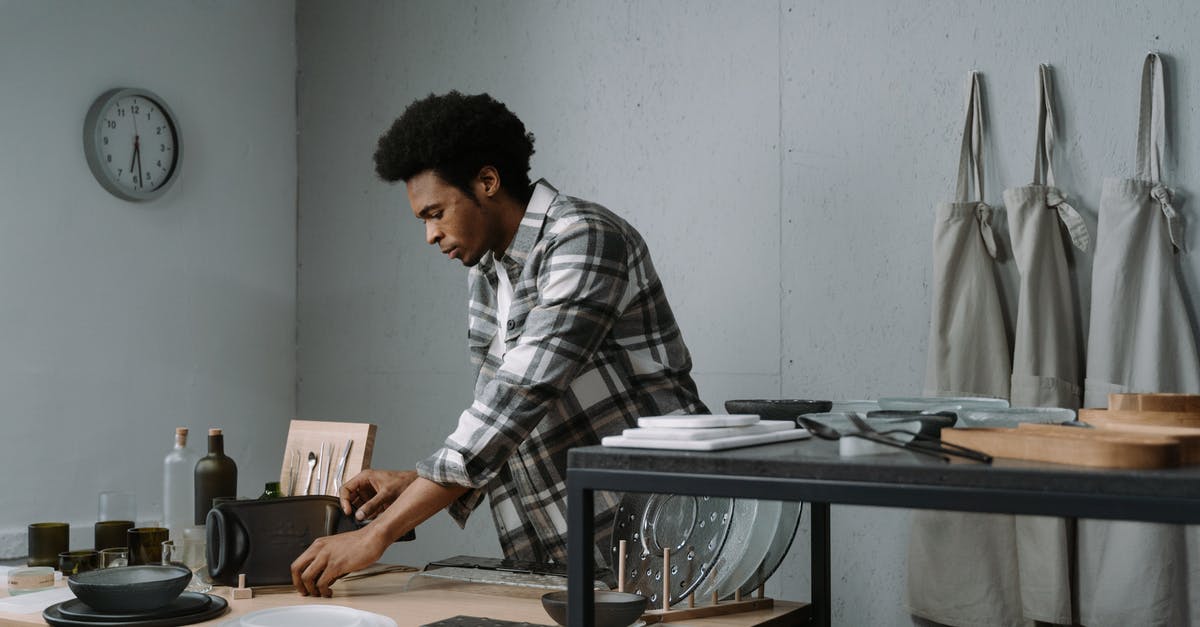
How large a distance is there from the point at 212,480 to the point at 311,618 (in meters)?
0.70

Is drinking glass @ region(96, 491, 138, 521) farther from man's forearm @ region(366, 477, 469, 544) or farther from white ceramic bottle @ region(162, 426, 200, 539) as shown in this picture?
man's forearm @ region(366, 477, 469, 544)

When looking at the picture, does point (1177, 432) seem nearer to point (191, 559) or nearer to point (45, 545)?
point (191, 559)

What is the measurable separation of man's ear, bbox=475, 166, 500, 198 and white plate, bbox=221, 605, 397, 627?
900 millimetres

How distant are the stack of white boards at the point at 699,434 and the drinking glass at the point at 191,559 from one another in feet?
3.58

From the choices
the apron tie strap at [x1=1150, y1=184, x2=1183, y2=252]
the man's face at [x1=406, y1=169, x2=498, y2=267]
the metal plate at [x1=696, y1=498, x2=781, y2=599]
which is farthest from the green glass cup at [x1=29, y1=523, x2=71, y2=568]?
the apron tie strap at [x1=1150, y1=184, x2=1183, y2=252]

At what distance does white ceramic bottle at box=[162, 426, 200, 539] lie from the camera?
89.3 inches

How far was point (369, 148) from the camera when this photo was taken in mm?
3807

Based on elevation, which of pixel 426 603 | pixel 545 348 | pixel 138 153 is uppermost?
pixel 138 153

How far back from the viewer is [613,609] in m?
1.44

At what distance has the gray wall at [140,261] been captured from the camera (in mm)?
3109

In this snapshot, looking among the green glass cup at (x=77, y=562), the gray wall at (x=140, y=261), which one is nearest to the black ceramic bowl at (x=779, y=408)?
the green glass cup at (x=77, y=562)

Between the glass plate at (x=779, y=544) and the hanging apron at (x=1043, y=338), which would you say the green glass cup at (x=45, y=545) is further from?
the hanging apron at (x=1043, y=338)

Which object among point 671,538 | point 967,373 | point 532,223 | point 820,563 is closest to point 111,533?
point 532,223

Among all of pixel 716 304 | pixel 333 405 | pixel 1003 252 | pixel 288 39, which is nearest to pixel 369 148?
pixel 288 39
